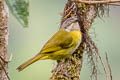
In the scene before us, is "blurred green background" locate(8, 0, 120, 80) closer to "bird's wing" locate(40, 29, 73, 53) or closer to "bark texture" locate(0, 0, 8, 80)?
"bird's wing" locate(40, 29, 73, 53)

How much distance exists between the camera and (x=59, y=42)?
4.71 m

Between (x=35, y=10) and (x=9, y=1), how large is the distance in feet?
65.9

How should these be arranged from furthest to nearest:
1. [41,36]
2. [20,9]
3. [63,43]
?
Answer: [41,36] → [63,43] → [20,9]

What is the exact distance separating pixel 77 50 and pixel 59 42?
0.36 meters

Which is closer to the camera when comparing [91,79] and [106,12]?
[91,79]

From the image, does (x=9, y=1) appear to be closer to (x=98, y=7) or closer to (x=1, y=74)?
(x=1, y=74)

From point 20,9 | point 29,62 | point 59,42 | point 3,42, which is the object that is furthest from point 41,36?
point 20,9

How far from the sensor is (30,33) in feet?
63.4

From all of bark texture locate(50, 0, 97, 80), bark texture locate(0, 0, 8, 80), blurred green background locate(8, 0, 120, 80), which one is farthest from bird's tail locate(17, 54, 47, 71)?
blurred green background locate(8, 0, 120, 80)

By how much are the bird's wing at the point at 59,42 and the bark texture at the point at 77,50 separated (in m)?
0.20

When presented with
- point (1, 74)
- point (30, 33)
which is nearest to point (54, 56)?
point (1, 74)

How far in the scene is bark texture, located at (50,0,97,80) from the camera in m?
4.16

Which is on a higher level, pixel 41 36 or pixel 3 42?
pixel 3 42

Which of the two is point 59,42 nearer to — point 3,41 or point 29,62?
point 29,62
